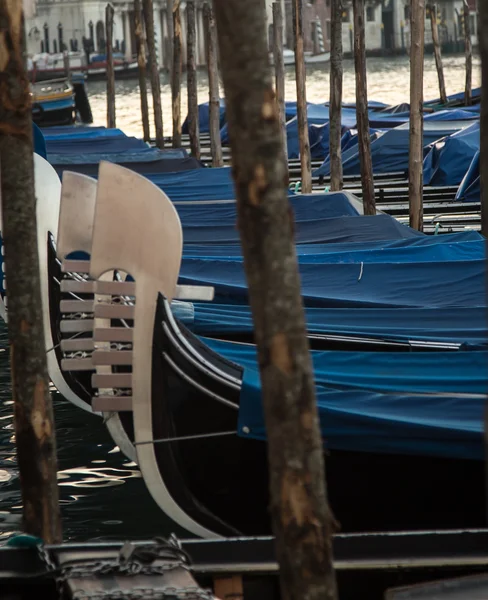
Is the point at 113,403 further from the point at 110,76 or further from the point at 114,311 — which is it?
the point at 110,76

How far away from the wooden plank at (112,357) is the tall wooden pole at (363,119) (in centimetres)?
483

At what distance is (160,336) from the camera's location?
169 inches

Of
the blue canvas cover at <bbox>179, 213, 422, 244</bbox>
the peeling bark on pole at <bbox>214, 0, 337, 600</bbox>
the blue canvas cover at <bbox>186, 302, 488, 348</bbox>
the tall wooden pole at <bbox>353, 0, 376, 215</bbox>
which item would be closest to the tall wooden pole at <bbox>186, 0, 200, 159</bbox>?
the tall wooden pole at <bbox>353, 0, 376, 215</bbox>

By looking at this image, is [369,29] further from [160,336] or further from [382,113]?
[160,336]

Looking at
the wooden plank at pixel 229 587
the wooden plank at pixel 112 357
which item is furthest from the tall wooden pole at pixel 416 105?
the wooden plank at pixel 229 587

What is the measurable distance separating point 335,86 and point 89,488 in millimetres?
5345

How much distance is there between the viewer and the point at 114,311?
454 centimetres

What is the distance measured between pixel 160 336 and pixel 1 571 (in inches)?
45.5

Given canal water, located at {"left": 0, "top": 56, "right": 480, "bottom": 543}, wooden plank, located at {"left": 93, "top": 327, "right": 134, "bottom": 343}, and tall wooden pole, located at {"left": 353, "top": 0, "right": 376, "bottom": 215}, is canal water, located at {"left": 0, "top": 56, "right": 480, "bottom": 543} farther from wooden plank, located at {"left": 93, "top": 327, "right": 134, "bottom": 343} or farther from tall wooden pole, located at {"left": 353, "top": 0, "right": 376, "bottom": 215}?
tall wooden pole, located at {"left": 353, "top": 0, "right": 376, "bottom": 215}

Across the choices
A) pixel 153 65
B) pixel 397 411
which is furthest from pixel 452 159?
pixel 397 411

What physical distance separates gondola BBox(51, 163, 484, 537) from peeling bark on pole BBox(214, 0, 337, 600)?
1.47 meters

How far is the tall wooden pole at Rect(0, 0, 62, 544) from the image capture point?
386 cm

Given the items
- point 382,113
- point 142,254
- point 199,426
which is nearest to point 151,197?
point 142,254

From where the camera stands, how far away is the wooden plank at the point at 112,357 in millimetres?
4457
